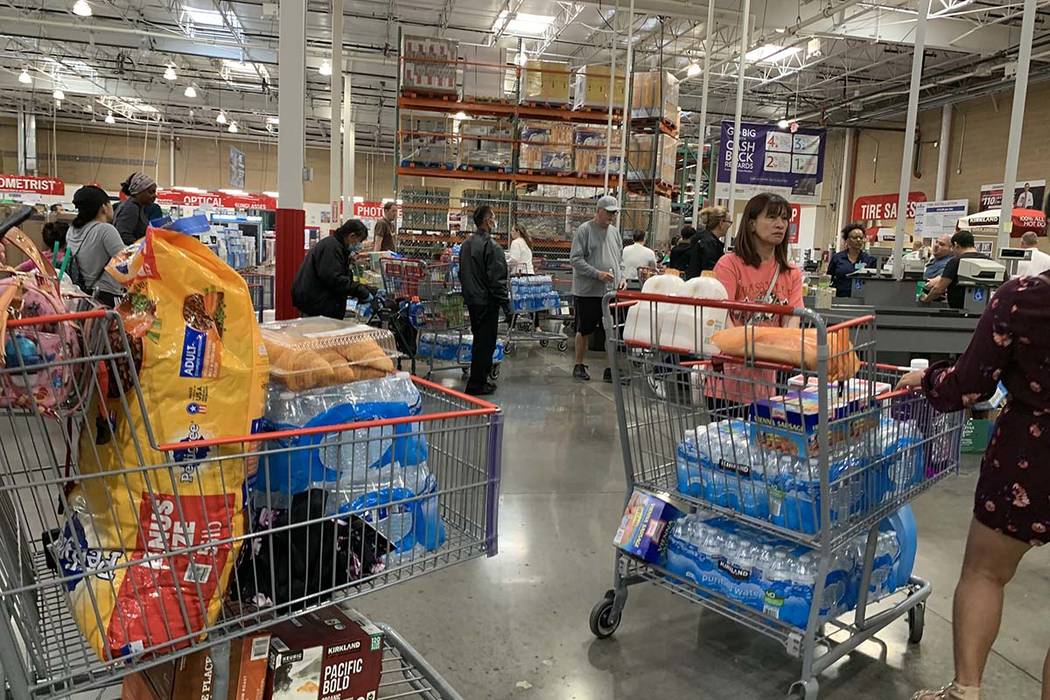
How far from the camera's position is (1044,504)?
195cm

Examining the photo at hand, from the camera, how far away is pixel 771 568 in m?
2.24

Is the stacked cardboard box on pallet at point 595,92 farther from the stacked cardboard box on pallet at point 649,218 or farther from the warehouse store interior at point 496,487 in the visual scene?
the warehouse store interior at point 496,487

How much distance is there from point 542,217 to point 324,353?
378 inches

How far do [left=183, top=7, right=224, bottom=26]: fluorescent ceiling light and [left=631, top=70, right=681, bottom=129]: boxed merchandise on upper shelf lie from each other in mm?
9225

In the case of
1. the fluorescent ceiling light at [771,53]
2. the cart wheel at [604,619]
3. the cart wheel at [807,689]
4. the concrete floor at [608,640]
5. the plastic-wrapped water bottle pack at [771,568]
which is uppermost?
the fluorescent ceiling light at [771,53]

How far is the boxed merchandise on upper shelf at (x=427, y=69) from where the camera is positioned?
1009 cm

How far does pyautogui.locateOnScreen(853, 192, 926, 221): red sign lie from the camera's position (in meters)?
20.1

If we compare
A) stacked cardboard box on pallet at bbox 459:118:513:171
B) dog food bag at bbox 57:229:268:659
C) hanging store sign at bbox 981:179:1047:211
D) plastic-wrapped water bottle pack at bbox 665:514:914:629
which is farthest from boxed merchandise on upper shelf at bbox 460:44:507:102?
hanging store sign at bbox 981:179:1047:211

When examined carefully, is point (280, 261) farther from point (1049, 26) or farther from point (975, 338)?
point (1049, 26)

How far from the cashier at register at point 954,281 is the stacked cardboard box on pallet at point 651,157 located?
4.58 m

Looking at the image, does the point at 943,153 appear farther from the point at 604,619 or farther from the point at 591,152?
the point at 604,619

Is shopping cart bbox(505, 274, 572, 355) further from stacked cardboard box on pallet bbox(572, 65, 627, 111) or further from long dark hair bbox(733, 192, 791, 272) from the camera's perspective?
long dark hair bbox(733, 192, 791, 272)

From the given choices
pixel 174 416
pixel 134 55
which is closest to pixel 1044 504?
pixel 174 416

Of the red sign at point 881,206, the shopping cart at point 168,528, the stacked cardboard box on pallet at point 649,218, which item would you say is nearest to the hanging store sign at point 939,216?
the red sign at point 881,206
